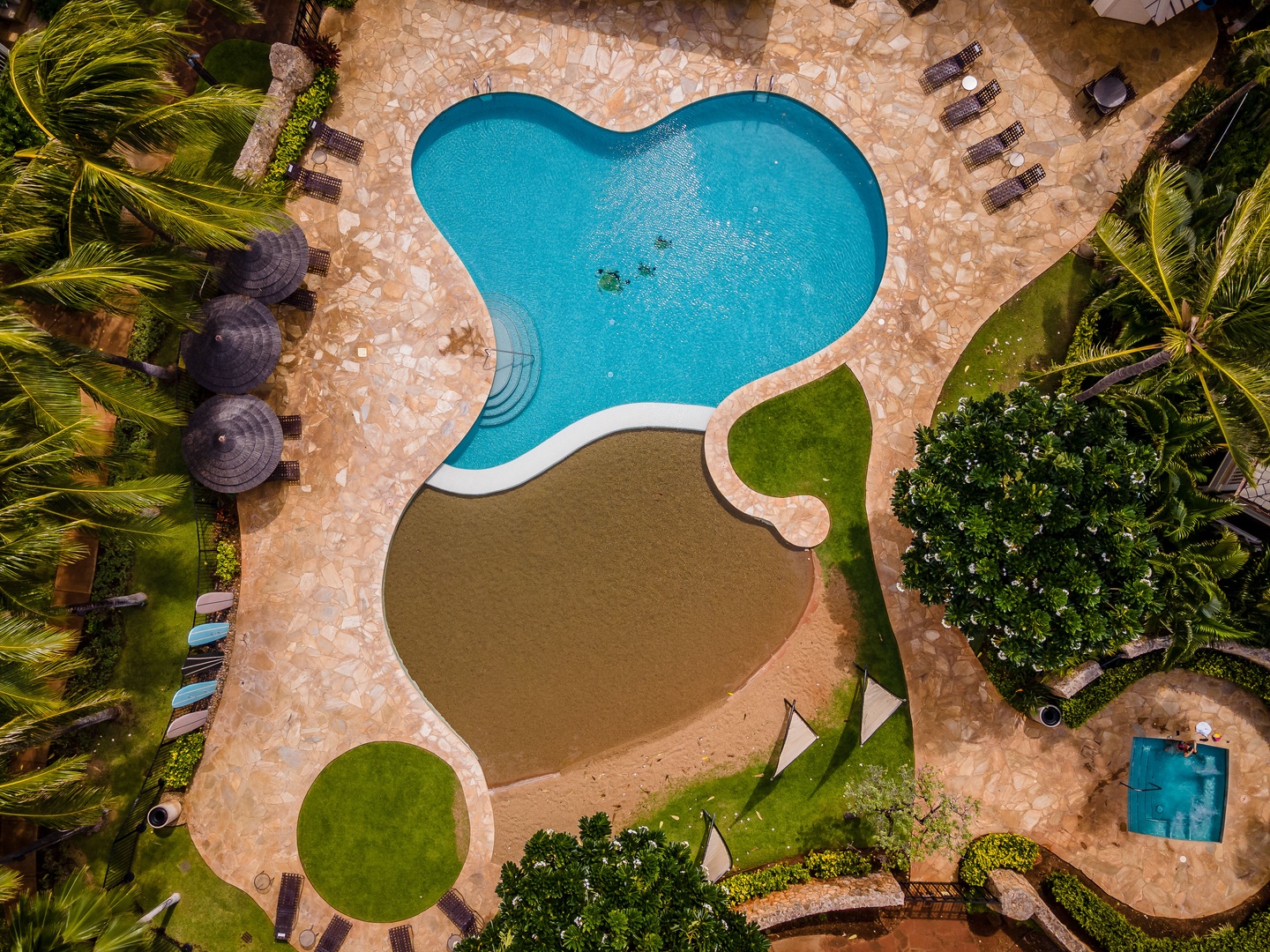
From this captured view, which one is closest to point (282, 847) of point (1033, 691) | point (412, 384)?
point (412, 384)

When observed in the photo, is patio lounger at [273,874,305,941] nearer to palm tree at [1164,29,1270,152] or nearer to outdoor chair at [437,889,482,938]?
outdoor chair at [437,889,482,938]

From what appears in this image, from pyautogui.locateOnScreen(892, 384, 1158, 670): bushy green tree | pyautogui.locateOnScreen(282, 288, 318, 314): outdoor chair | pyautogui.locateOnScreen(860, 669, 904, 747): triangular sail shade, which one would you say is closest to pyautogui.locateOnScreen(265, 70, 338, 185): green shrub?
pyautogui.locateOnScreen(282, 288, 318, 314): outdoor chair

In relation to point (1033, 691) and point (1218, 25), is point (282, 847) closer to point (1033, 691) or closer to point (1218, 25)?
point (1033, 691)

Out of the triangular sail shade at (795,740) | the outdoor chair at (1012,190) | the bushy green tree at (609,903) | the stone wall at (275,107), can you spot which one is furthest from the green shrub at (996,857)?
the stone wall at (275,107)

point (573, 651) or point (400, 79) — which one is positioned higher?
point (400, 79)

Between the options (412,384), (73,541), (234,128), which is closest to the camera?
(234,128)
